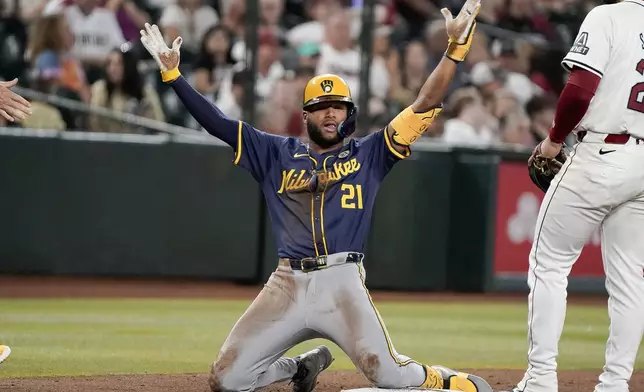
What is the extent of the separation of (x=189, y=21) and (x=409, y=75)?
2606mm

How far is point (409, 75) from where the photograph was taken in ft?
41.7

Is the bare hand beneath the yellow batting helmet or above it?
beneath

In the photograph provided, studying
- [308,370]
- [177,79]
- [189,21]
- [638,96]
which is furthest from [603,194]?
[189,21]

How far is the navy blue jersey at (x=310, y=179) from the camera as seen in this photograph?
209 inches

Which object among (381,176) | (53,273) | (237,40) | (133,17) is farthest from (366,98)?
(381,176)

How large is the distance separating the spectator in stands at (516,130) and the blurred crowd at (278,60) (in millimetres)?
15

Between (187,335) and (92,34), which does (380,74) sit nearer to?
(92,34)

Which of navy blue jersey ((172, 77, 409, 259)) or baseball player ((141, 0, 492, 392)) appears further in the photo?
navy blue jersey ((172, 77, 409, 259))

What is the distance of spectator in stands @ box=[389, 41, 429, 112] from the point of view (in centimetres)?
1263

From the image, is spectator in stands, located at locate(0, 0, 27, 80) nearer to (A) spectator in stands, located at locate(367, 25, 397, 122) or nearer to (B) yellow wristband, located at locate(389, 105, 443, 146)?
(A) spectator in stands, located at locate(367, 25, 397, 122)

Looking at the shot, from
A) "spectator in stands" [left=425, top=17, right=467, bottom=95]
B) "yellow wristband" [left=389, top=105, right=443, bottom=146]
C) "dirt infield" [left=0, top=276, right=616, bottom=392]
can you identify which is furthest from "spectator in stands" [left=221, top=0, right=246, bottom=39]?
"yellow wristband" [left=389, top=105, right=443, bottom=146]

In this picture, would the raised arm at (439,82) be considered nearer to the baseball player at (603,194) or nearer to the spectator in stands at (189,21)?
the baseball player at (603,194)

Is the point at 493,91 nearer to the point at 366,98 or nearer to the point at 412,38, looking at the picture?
the point at 412,38

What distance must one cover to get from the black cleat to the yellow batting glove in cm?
167
